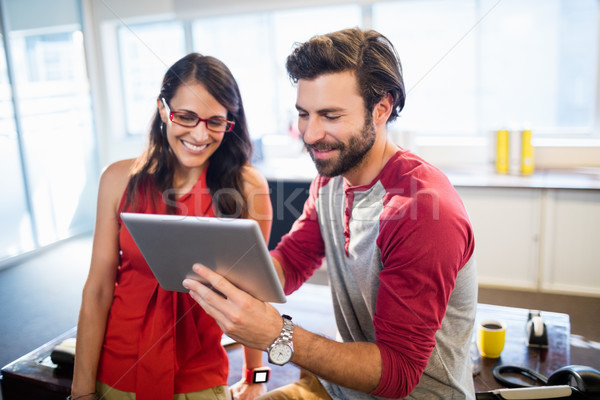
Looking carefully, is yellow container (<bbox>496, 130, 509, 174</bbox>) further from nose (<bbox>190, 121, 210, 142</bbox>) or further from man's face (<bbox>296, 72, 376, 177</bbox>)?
nose (<bbox>190, 121, 210, 142</bbox>)

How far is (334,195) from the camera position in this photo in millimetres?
1383

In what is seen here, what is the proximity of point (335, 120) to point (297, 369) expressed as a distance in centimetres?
66

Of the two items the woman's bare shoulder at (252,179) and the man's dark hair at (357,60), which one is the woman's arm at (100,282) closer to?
the woman's bare shoulder at (252,179)

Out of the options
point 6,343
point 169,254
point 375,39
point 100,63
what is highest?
point 100,63

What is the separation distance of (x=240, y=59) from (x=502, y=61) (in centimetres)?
203

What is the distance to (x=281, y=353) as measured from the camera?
1027mm

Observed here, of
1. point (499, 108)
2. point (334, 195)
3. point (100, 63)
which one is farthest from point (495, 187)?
point (100, 63)

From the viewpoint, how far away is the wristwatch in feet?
3.35

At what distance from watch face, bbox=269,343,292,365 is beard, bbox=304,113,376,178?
1.44ft

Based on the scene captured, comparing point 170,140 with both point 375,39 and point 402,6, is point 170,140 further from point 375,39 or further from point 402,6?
point 402,6

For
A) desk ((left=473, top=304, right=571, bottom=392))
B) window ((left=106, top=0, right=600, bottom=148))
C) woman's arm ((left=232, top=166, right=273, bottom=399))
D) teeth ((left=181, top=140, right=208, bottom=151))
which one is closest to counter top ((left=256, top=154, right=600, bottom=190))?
window ((left=106, top=0, right=600, bottom=148))

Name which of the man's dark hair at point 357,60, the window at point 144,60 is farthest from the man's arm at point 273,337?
the window at point 144,60

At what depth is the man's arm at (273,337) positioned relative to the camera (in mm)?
1007

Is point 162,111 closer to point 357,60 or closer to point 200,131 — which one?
point 200,131
